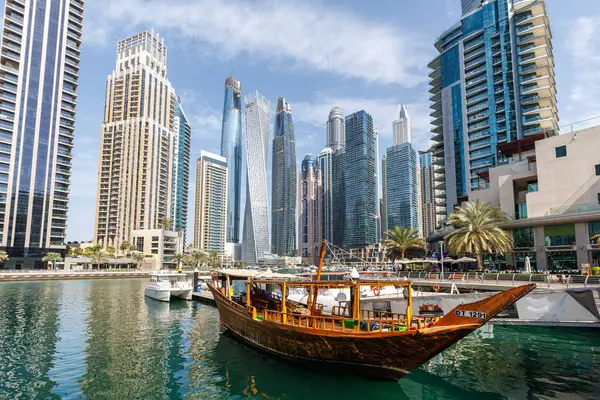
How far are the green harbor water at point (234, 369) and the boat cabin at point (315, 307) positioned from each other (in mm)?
1960

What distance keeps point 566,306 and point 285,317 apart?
17.7 meters

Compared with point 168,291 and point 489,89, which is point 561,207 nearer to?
point 168,291

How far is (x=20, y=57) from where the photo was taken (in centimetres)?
9175

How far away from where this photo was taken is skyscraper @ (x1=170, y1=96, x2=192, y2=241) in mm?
157875

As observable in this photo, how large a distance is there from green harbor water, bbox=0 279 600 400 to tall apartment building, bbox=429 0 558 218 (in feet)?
204

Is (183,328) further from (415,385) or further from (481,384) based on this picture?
(481,384)

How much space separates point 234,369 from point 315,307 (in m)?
6.01

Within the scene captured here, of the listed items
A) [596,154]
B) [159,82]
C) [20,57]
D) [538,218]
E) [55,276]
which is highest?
[159,82]

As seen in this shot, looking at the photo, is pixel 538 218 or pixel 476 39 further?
pixel 476 39

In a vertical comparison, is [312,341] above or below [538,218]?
below

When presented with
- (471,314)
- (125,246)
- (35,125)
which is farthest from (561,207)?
(35,125)

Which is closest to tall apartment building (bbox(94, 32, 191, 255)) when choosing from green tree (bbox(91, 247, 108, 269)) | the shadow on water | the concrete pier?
green tree (bbox(91, 247, 108, 269))

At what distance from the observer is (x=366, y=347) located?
12.9 metres

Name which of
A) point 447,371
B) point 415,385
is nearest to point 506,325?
point 447,371
